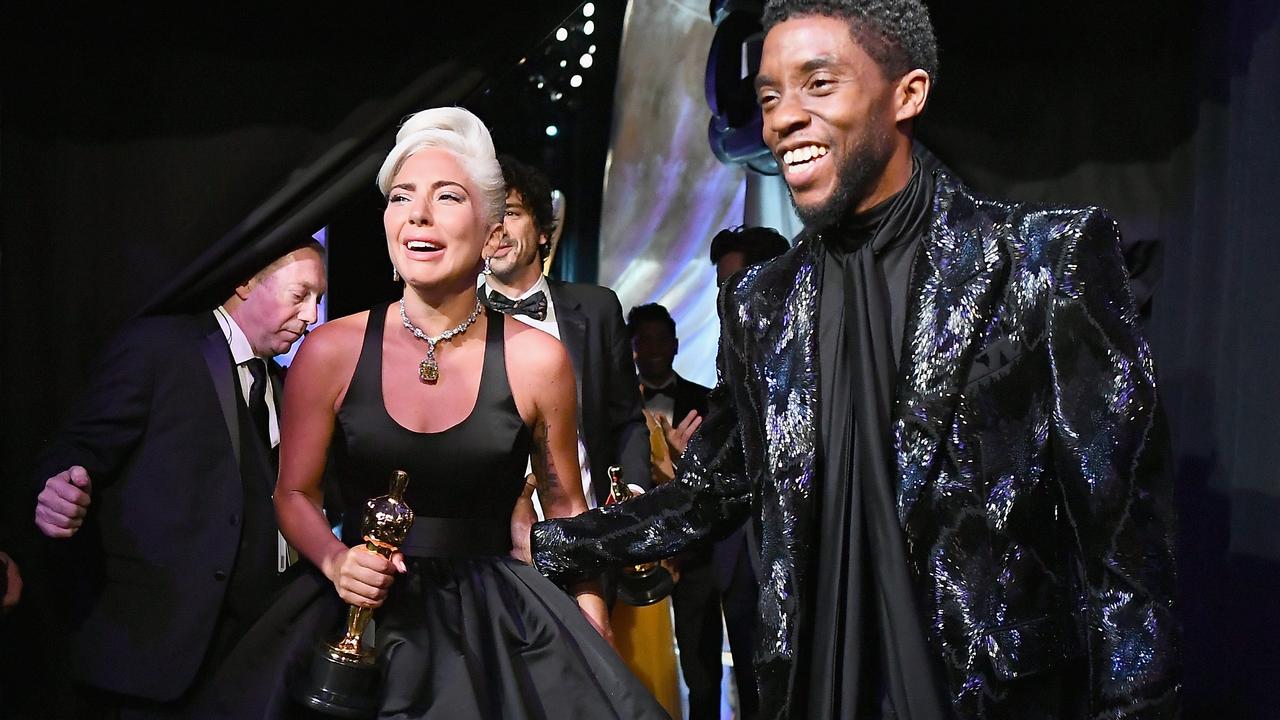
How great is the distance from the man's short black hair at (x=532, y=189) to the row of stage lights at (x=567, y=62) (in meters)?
2.39


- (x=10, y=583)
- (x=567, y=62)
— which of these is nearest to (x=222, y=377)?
(x=10, y=583)

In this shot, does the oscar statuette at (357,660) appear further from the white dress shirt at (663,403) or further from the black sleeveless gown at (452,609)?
the white dress shirt at (663,403)

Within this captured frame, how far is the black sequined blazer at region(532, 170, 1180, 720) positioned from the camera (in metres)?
1.68

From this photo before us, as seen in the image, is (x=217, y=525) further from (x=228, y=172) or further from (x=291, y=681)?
(x=291, y=681)

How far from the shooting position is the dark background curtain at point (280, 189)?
316 centimetres

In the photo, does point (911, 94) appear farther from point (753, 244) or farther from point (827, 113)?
point (753, 244)

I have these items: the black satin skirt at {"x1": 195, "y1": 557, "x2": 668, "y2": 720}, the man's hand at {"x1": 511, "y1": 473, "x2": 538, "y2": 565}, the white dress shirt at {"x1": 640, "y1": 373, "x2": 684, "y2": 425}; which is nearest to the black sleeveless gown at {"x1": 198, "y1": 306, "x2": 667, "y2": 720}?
the black satin skirt at {"x1": 195, "y1": 557, "x2": 668, "y2": 720}

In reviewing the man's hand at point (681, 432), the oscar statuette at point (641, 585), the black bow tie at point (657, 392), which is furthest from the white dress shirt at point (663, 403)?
the oscar statuette at point (641, 585)

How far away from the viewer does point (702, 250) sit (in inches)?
253

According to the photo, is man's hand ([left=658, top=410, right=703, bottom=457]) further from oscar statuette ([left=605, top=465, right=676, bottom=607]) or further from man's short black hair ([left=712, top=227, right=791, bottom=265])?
oscar statuette ([left=605, top=465, right=676, bottom=607])

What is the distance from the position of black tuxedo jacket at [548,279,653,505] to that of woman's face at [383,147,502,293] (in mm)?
1371

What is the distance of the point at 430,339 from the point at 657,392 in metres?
2.45

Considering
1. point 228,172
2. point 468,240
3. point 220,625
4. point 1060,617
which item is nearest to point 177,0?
point 228,172

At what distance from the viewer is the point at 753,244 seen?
4379 millimetres
